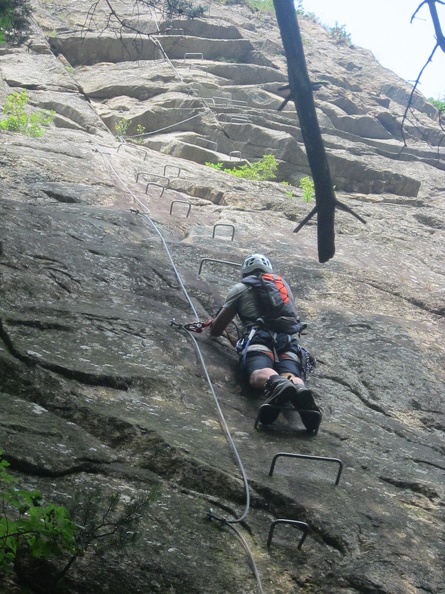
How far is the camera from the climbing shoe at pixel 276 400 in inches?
217

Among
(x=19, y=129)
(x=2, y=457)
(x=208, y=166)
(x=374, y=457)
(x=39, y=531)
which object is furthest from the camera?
(x=208, y=166)

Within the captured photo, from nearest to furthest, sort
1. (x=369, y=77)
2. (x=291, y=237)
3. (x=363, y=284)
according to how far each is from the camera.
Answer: (x=363, y=284)
(x=291, y=237)
(x=369, y=77)

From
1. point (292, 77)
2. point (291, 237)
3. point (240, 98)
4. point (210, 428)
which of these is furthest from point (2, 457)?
point (240, 98)

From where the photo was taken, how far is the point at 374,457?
18.7 ft

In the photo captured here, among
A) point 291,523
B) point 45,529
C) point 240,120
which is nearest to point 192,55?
point 240,120

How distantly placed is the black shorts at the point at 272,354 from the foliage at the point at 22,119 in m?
8.03

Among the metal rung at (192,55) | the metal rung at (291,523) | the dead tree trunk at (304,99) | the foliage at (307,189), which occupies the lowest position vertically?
the metal rung at (291,523)

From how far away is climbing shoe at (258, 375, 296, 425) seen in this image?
5505 mm

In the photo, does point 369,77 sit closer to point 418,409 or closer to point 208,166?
point 208,166

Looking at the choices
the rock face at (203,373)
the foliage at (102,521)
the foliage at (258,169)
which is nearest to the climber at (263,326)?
the rock face at (203,373)

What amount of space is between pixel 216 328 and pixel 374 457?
1922 mm

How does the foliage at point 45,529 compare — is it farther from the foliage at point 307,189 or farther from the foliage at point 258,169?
the foliage at point 258,169

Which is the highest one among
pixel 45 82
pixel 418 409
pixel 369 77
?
pixel 369 77

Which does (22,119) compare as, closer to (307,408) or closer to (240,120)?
(240,120)
